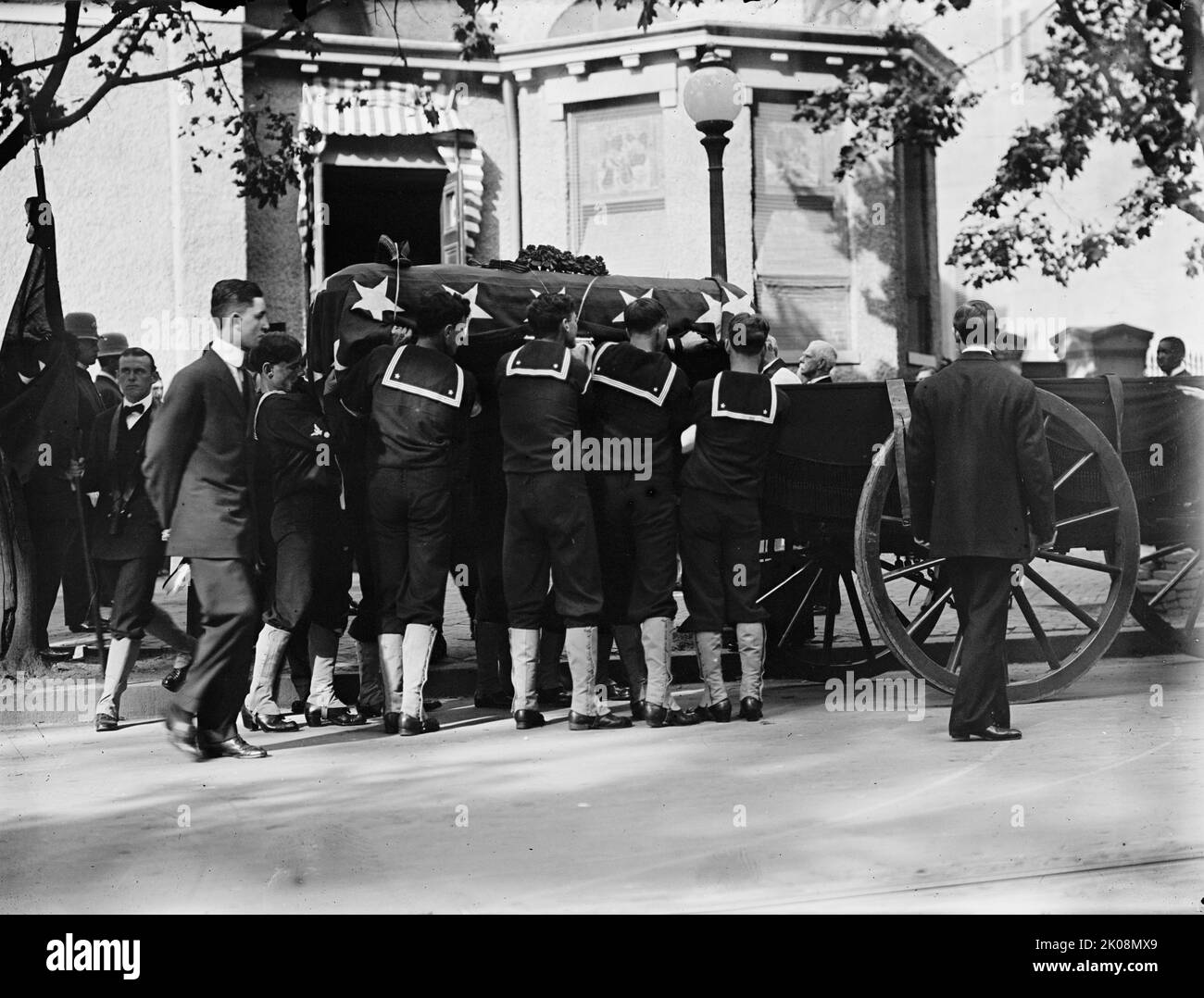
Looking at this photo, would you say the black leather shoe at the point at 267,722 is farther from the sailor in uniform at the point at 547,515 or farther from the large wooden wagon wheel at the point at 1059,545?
the large wooden wagon wheel at the point at 1059,545

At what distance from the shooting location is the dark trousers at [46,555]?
9023mm

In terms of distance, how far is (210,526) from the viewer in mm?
6660

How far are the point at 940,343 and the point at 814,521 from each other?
10393mm

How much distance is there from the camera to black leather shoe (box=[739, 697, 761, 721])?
7551mm

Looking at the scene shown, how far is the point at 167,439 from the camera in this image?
21.9ft

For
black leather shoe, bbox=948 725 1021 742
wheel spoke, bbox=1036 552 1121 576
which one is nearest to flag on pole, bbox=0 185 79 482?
black leather shoe, bbox=948 725 1021 742

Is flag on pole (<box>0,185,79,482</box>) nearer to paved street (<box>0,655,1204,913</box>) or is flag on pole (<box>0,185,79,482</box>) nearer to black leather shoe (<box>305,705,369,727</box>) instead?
paved street (<box>0,655,1204,913</box>)

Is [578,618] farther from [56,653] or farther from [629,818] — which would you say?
[56,653]

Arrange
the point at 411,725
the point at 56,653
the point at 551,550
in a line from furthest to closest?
the point at 56,653 → the point at 551,550 → the point at 411,725

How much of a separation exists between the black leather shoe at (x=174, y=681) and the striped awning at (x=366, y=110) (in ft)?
26.0

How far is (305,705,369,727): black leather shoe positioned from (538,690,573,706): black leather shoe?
0.94 metres

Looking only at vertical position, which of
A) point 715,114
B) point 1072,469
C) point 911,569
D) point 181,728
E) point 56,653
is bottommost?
point 181,728

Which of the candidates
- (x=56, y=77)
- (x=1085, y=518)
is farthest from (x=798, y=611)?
(x=56, y=77)

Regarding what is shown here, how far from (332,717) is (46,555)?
Result: 2449 millimetres
